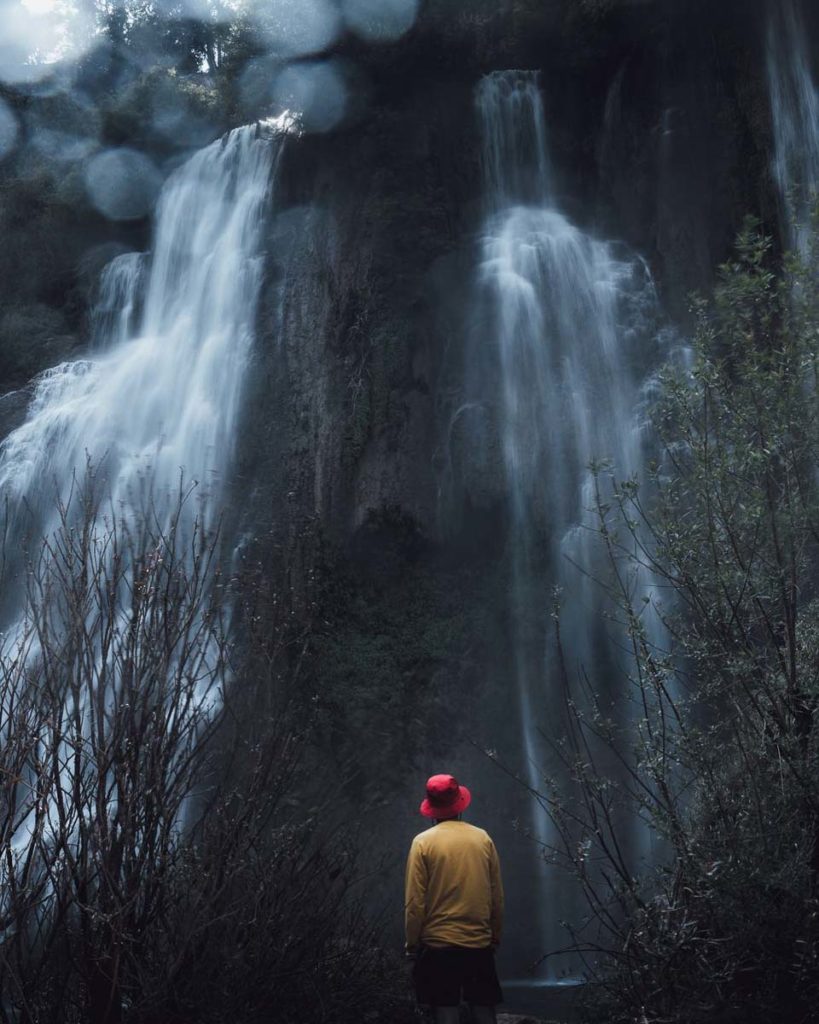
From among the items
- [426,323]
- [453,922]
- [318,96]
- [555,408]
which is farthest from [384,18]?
[453,922]

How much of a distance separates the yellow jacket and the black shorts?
0.05 m

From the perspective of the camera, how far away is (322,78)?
64.2ft

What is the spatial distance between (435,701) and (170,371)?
7.72m

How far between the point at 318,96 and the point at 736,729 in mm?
16580

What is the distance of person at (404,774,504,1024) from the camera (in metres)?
5.64

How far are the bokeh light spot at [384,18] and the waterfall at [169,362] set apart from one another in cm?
263

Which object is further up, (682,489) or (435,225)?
(435,225)

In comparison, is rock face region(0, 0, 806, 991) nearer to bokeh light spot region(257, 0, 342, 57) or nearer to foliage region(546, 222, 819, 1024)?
bokeh light spot region(257, 0, 342, 57)

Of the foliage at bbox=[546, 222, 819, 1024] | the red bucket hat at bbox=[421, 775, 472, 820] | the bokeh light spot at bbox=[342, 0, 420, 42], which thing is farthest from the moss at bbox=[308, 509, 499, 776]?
the bokeh light spot at bbox=[342, 0, 420, 42]

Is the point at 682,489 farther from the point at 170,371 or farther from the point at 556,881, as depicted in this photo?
the point at 170,371

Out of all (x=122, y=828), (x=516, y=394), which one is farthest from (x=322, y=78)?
(x=122, y=828)

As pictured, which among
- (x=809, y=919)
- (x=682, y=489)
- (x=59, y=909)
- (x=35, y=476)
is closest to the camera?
(x=59, y=909)

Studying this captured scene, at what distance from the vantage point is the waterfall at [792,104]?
16.2 m

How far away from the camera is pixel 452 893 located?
5688 mm
